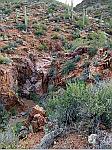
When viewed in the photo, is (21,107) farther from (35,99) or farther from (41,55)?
(41,55)

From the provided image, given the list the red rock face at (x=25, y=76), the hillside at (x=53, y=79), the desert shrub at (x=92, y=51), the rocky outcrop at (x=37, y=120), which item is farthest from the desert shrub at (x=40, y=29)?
the rocky outcrop at (x=37, y=120)

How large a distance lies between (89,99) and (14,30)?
19.1 metres

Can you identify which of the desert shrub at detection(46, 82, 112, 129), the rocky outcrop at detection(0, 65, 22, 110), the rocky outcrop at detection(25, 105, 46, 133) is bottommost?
the rocky outcrop at detection(0, 65, 22, 110)

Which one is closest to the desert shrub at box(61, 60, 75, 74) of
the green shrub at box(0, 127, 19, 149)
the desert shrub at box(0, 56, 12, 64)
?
the desert shrub at box(0, 56, 12, 64)

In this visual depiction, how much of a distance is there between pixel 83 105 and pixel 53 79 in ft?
33.0

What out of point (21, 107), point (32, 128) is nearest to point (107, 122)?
point (32, 128)

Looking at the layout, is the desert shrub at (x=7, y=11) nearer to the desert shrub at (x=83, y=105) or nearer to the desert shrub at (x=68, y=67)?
the desert shrub at (x=68, y=67)

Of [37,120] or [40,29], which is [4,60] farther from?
[37,120]

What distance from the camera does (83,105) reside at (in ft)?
30.7

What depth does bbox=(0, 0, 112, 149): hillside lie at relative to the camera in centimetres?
889

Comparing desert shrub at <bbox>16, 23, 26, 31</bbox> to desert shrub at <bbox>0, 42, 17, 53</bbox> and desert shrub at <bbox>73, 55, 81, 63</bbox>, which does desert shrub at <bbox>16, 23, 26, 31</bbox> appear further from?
desert shrub at <bbox>73, 55, 81, 63</bbox>

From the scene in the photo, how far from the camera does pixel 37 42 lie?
2572 cm

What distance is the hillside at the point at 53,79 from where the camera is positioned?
8.89 metres

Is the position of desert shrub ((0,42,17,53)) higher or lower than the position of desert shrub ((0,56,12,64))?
higher
